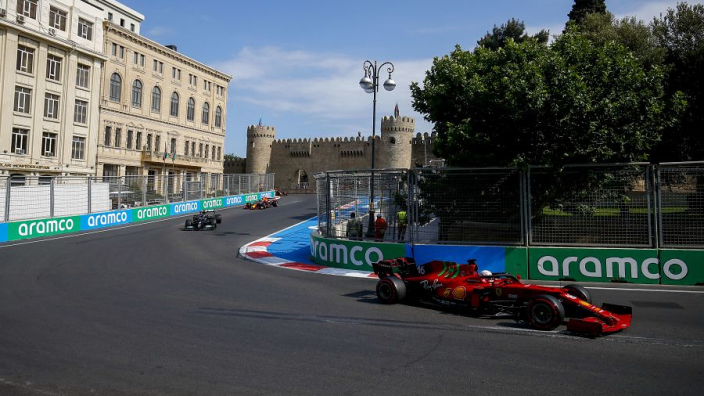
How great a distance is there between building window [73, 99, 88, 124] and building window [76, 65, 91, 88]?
1.50m

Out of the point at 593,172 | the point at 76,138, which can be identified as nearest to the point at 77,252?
the point at 593,172

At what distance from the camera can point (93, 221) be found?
23078 mm

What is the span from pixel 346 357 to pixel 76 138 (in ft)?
149

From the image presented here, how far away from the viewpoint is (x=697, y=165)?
1133cm

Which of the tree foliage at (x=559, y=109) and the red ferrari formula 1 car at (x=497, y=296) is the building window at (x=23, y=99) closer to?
the tree foliage at (x=559, y=109)

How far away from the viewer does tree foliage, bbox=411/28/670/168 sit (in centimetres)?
1230

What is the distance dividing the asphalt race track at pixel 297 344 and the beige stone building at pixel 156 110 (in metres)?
29.2

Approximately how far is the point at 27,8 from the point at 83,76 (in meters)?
7.14

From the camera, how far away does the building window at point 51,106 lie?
40469 mm

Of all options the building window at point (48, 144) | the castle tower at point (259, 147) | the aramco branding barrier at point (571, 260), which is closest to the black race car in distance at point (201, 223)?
the aramco branding barrier at point (571, 260)

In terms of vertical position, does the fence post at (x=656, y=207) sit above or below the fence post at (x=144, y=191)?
below

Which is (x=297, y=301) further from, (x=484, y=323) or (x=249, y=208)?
(x=249, y=208)

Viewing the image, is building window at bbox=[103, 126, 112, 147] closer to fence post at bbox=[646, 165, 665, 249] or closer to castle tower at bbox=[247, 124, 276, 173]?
castle tower at bbox=[247, 124, 276, 173]

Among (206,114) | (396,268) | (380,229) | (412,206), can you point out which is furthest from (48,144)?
(396,268)
